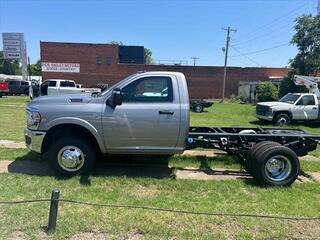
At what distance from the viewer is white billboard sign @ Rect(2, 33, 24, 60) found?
4856 cm

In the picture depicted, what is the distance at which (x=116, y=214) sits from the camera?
491cm

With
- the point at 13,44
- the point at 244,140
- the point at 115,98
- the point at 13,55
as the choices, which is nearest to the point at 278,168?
the point at 244,140

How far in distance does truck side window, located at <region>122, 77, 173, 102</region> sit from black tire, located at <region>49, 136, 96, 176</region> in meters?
1.15

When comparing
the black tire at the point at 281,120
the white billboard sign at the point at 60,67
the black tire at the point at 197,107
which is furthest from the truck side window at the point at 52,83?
the black tire at the point at 281,120

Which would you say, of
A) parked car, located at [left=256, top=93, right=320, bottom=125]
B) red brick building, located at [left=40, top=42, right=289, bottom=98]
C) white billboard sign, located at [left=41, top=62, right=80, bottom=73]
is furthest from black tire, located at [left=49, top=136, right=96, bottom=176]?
white billboard sign, located at [left=41, top=62, right=80, bottom=73]

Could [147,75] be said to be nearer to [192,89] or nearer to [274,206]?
[274,206]

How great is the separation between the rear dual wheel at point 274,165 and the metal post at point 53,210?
3626 mm

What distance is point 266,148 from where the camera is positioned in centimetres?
651

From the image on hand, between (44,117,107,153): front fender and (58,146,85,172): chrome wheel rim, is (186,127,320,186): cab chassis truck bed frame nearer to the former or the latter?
(44,117,107,153): front fender

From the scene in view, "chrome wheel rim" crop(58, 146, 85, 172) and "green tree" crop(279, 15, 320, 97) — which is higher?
"green tree" crop(279, 15, 320, 97)

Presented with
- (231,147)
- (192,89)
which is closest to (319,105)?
(231,147)

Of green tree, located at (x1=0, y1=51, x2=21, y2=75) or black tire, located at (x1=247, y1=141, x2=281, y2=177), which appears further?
green tree, located at (x1=0, y1=51, x2=21, y2=75)

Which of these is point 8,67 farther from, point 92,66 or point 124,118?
point 124,118

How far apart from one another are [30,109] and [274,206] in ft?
15.0
